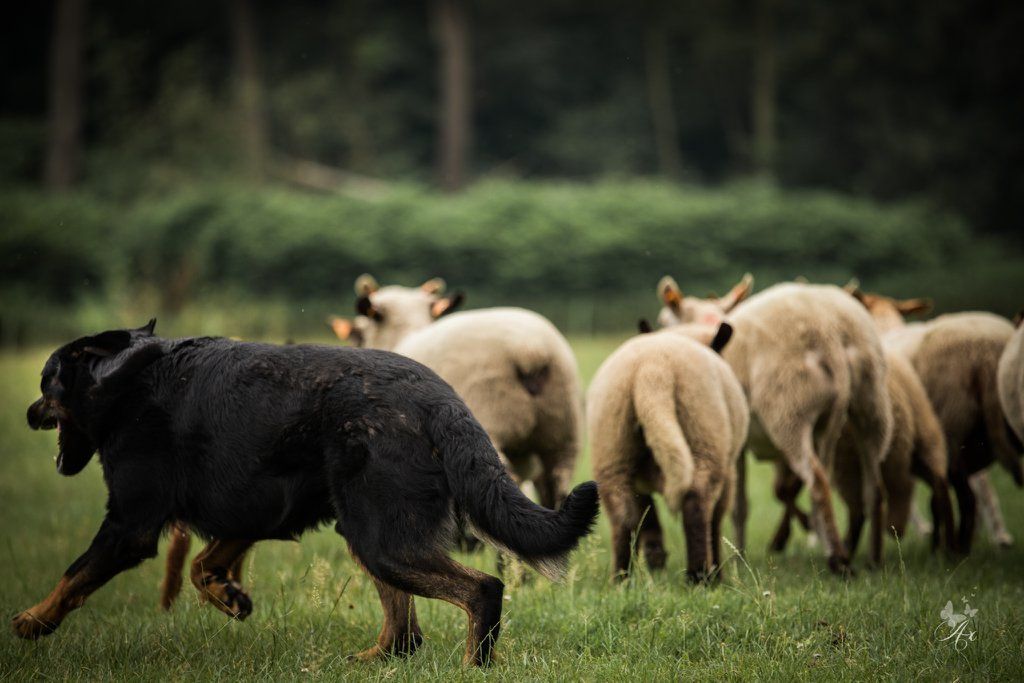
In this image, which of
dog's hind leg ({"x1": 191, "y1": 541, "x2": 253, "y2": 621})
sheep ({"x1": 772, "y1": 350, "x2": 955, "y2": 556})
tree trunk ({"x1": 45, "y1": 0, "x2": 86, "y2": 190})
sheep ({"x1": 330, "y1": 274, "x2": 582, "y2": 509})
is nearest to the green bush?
tree trunk ({"x1": 45, "y1": 0, "x2": 86, "y2": 190})

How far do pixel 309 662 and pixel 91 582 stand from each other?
972mm

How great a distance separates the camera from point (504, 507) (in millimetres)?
4570

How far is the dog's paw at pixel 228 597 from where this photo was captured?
18.4 feet

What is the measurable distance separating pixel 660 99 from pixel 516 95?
5.78 metres

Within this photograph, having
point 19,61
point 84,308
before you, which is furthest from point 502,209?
point 19,61

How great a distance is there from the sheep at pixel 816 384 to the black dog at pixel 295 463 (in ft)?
11.0

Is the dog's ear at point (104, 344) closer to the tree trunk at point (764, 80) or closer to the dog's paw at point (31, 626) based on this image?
the dog's paw at point (31, 626)

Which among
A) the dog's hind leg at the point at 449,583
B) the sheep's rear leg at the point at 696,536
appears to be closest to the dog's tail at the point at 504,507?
the dog's hind leg at the point at 449,583

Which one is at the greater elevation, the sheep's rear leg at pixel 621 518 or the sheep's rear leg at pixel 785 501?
the sheep's rear leg at pixel 621 518

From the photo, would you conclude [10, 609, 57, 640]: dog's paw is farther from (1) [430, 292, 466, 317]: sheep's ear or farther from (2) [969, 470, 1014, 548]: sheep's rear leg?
(2) [969, 470, 1014, 548]: sheep's rear leg

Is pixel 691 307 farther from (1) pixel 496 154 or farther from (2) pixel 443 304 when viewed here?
(1) pixel 496 154

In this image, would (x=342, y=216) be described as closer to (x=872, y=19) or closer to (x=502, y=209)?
(x=502, y=209)

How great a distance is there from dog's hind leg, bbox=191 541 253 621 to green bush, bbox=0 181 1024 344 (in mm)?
25496

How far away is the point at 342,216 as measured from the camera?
33.9 metres
